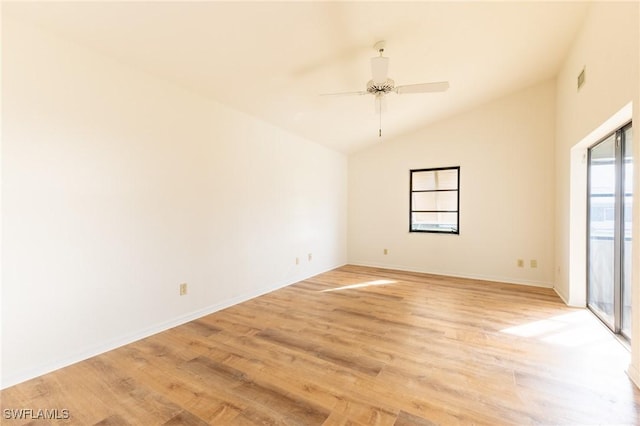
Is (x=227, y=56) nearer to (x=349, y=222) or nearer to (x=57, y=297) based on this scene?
(x=57, y=297)

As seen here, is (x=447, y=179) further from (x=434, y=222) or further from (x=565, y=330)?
(x=565, y=330)

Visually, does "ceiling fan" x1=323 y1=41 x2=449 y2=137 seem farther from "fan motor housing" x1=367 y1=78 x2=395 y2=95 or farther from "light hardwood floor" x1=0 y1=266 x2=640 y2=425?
"light hardwood floor" x1=0 y1=266 x2=640 y2=425

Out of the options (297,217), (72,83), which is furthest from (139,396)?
(297,217)

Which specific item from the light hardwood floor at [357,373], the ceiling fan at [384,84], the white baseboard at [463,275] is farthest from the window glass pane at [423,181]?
the ceiling fan at [384,84]

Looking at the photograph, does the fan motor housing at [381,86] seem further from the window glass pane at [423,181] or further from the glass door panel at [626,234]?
the window glass pane at [423,181]

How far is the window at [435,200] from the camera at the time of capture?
532cm

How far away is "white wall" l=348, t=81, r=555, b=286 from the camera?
4562 millimetres

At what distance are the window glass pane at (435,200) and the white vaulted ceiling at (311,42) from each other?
1.89 metres

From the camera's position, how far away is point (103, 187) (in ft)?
8.11

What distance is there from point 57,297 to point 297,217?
3.22m

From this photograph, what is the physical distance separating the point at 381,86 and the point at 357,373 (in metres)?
2.59

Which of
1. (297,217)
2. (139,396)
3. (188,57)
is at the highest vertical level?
(188,57)

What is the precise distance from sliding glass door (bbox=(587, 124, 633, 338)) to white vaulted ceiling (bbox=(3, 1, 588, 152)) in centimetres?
142
